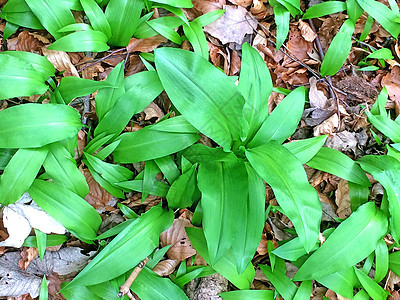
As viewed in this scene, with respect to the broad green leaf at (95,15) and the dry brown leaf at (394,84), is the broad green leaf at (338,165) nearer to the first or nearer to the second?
the dry brown leaf at (394,84)

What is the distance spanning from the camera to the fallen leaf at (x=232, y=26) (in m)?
1.93

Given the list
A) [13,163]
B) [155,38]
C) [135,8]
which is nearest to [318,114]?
[155,38]

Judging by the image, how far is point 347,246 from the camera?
1.59 m

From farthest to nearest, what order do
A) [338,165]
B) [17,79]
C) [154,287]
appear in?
[338,165], [154,287], [17,79]

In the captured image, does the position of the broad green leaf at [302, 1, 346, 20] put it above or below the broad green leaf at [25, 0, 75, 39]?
below

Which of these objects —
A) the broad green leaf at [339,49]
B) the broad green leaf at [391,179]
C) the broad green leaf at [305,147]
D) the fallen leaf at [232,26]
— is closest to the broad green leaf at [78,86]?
the fallen leaf at [232,26]

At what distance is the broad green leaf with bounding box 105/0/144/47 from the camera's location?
1.72 m

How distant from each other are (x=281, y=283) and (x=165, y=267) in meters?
0.58

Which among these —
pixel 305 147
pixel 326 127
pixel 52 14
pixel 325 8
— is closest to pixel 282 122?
pixel 305 147

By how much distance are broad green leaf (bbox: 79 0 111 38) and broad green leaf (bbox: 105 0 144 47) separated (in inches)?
1.2

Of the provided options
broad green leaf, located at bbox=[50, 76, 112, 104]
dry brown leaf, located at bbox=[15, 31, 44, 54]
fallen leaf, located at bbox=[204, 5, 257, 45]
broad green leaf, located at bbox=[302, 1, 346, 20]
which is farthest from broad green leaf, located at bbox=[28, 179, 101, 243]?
broad green leaf, located at bbox=[302, 1, 346, 20]

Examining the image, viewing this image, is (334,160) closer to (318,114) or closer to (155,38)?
(318,114)

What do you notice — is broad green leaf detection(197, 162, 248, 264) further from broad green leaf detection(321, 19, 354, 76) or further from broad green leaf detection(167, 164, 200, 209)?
broad green leaf detection(321, 19, 354, 76)

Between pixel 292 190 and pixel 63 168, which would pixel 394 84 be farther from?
pixel 63 168
